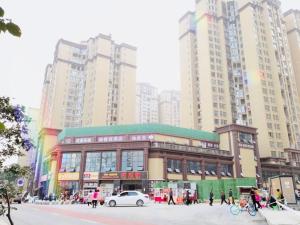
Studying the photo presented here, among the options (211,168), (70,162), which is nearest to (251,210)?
(211,168)

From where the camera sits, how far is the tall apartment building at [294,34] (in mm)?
99700

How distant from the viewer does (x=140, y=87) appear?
A: 558ft

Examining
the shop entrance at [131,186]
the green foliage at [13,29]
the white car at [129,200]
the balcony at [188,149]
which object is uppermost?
the balcony at [188,149]

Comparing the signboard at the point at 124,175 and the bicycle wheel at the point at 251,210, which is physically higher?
the signboard at the point at 124,175

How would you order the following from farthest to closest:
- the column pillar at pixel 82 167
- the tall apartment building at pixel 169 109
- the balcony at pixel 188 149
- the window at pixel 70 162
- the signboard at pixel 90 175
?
the tall apartment building at pixel 169 109 < the window at pixel 70 162 < the balcony at pixel 188 149 < the column pillar at pixel 82 167 < the signboard at pixel 90 175

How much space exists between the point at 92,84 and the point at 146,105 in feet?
213

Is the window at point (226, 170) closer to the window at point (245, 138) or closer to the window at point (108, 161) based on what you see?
the window at point (245, 138)

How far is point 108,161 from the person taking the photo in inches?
2210

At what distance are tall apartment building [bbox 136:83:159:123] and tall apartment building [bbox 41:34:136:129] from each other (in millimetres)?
52468

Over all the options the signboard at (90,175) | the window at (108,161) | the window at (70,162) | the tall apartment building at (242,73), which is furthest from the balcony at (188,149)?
the tall apartment building at (242,73)

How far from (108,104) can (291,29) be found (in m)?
67.9

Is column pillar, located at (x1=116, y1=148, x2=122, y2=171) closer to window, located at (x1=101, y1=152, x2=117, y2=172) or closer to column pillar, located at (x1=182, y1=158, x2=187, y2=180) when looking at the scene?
window, located at (x1=101, y1=152, x2=117, y2=172)

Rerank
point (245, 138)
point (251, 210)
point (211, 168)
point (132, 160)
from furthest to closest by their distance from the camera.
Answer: point (245, 138) → point (211, 168) → point (132, 160) → point (251, 210)

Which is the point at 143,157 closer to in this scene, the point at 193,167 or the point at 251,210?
the point at 193,167
